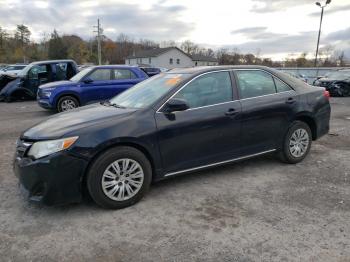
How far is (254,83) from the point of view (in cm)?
480

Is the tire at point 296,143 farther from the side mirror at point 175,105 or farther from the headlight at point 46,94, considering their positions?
the headlight at point 46,94

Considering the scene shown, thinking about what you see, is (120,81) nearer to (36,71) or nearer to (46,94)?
(46,94)

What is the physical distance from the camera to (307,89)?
17.4 ft

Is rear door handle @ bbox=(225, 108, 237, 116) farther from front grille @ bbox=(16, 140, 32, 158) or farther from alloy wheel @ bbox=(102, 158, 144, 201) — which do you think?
front grille @ bbox=(16, 140, 32, 158)

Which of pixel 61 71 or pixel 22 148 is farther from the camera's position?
pixel 61 71

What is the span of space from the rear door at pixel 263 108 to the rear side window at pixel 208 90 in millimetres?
222

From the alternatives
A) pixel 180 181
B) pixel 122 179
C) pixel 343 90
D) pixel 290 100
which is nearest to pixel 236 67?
pixel 290 100

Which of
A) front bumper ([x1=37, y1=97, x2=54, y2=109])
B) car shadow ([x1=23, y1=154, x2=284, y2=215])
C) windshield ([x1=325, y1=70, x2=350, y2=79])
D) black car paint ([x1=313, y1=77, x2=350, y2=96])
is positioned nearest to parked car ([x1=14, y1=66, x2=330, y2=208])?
car shadow ([x1=23, y1=154, x2=284, y2=215])

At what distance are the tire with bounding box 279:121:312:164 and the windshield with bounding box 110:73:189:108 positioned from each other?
6.40 feet

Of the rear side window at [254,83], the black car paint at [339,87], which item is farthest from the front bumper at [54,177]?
the black car paint at [339,87]

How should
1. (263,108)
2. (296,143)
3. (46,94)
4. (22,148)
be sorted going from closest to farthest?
(22,148)
(263,108)
(296,143)
(46,94)

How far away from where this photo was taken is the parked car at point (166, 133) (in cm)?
349

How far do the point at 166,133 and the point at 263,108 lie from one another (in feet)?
5.34

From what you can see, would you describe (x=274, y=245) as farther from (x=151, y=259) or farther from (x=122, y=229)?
(x=122, y=229)
